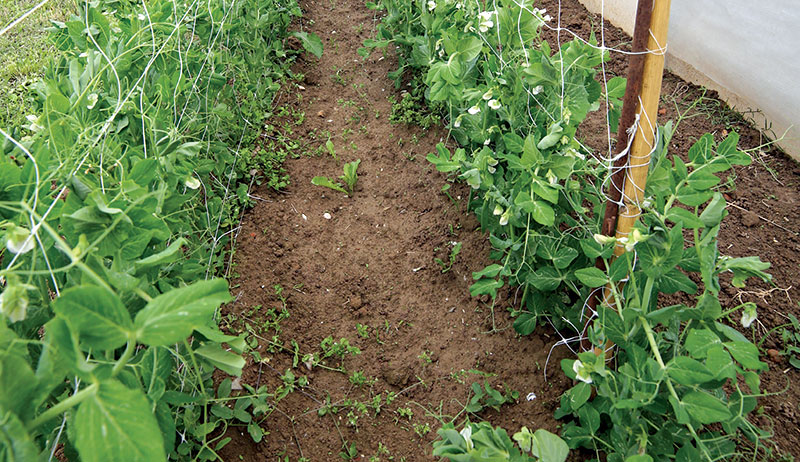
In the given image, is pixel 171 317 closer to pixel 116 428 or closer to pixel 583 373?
pixel 116 428

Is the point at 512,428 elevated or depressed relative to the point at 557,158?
depressed

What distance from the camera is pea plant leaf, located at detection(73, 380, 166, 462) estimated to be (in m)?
0.67

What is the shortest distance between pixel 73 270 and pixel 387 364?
112cm

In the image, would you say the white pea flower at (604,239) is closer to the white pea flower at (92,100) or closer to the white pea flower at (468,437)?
the white pea flower at (468,437)

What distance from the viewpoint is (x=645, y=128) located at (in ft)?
4.69

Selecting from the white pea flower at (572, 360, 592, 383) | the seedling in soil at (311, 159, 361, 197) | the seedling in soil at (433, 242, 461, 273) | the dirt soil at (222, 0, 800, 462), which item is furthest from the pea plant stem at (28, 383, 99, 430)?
the seedling in soil at (311, 159, 361, 197)

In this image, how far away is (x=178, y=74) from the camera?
1.79 metres

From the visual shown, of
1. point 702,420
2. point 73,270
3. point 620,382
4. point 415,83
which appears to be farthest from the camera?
point 415,83

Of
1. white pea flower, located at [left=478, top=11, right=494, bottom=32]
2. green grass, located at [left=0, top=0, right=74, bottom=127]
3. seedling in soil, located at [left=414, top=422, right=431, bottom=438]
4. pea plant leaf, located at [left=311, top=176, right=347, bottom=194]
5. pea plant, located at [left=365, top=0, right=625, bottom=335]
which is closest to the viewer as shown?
pea plant, located at [left=365, top=0, right=625, bottom=335]

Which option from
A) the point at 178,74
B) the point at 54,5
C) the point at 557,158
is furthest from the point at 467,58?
the point at 54,5

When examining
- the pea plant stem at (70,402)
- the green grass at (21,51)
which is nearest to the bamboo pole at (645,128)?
the pea plant stem at (70,402)

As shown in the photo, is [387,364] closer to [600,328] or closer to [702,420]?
[600,328]

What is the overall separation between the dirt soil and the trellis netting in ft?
0.29

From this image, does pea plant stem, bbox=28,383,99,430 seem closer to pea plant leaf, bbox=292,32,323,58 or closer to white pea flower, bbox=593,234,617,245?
white pea flower, bbox=593,234,617,245
